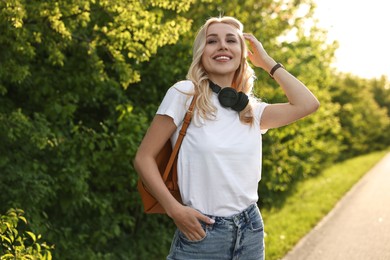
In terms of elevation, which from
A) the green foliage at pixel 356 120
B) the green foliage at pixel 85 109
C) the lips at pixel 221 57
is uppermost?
the lips at pixel 221 57

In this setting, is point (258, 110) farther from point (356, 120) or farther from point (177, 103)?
point (356, 120)

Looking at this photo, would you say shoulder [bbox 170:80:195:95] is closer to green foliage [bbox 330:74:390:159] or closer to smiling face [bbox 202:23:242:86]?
smiling face [bbox 202:23:242:86]

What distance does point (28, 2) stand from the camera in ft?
17.3

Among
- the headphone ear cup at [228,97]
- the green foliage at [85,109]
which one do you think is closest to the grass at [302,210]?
the green foliage at [85,109]

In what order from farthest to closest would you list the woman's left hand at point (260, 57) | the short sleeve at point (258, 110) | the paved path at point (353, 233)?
the paved path at point (353, 233), the woman's left hand at point (260, 57), the short sleeve at point (258, 110)

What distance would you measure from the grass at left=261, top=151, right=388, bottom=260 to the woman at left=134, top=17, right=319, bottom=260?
428 centimetres

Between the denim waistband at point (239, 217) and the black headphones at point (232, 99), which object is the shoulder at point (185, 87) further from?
the denim waistband at point (239, 217)

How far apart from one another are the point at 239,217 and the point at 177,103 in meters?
0.55

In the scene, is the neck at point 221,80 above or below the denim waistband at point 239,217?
above

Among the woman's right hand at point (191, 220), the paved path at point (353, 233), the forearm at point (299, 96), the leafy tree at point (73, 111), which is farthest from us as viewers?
the paved path at point (353, 233)

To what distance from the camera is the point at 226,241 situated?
2547 millimetres

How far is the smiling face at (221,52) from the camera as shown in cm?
267

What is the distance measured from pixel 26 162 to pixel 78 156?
59 cm

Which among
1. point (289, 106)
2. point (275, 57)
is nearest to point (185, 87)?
point (289, 106)
